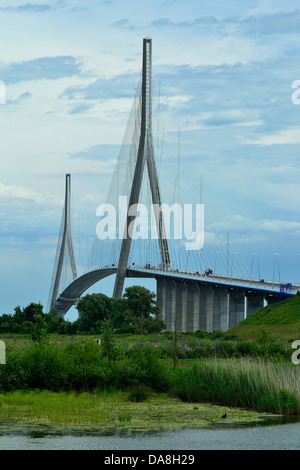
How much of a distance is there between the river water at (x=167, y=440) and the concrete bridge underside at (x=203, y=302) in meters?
40.7

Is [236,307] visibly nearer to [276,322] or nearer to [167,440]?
[276,322]

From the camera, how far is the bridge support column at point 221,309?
226ft

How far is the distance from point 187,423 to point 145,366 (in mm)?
6809

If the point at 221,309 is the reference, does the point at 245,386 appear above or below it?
below

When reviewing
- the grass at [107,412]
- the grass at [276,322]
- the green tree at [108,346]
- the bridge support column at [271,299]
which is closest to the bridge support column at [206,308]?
the bridge support column at [271,299]

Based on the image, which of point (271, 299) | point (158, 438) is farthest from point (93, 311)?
point (158, 438)

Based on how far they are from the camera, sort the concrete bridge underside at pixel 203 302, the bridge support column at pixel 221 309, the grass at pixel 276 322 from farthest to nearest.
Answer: the bridge support column at pixel 221 309
the concrete bridge underside at pixel 203 302
the grass at pixel 276 322

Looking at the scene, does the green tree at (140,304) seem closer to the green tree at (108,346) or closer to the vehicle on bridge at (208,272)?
the vehicle on bridge at (208,272)

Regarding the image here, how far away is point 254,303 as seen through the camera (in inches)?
2527

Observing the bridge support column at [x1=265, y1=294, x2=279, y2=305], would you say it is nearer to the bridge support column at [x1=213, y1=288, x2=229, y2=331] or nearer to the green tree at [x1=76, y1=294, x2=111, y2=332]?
the bridge support column at [x1=213, y1=288, x2=229, y2=331]

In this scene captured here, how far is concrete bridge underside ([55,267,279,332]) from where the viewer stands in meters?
64.6

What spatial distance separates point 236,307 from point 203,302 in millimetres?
4523

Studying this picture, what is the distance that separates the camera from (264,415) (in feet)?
75.7

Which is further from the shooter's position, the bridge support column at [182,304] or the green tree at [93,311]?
the bridge support column at [182,304]
